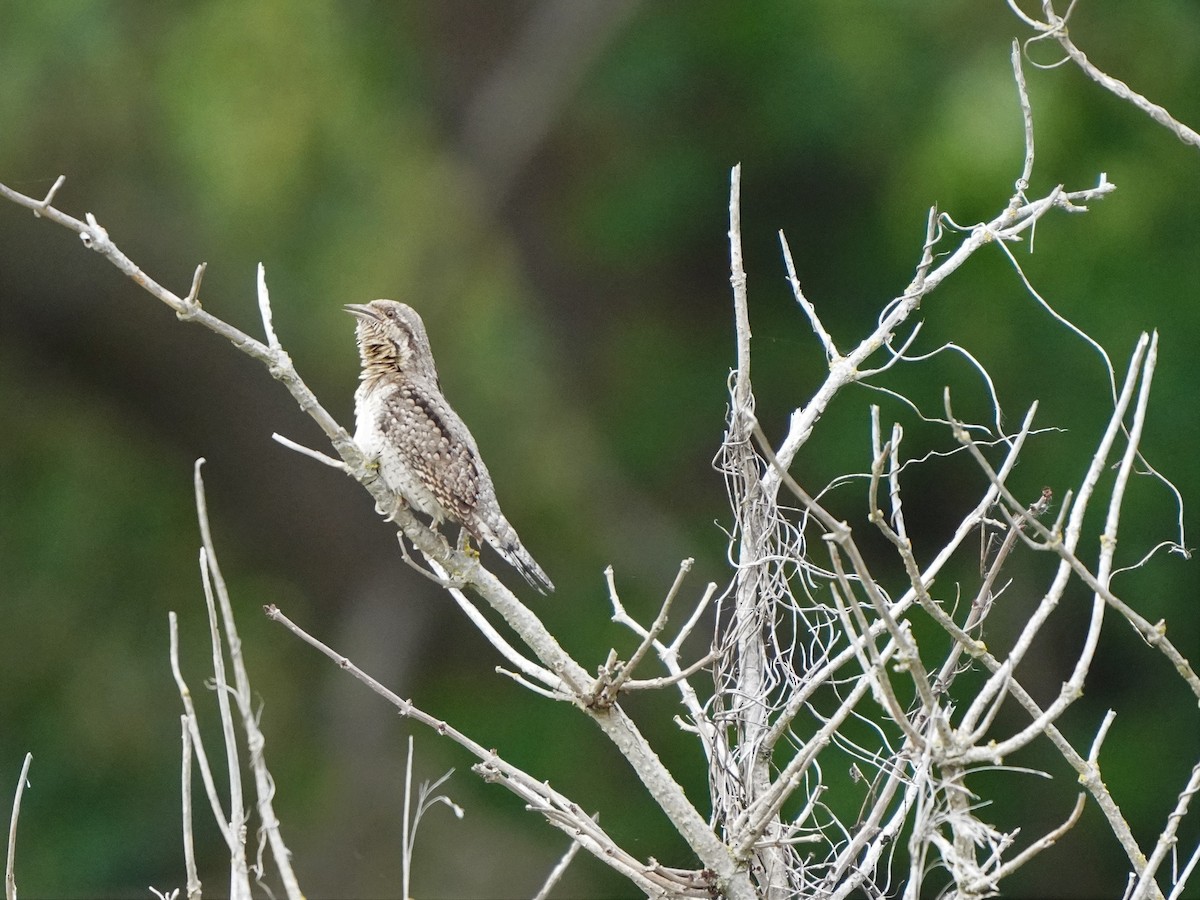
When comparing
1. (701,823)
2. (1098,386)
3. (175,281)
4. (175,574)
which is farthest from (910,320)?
(701,823)

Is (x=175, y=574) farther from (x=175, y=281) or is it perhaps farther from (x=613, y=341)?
(x=613, y=341)

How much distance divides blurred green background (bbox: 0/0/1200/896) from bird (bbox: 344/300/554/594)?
12.8ft

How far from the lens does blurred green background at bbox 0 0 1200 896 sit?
810 cm

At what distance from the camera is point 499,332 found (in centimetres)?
862

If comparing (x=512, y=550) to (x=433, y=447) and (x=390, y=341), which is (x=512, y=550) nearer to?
(x=433, y=447)

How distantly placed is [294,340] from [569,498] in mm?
1746

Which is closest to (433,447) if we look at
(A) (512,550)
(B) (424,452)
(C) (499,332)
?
(B) (424,452)

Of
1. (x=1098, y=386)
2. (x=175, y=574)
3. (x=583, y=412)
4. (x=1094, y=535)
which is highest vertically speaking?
(x=1098, y=386)

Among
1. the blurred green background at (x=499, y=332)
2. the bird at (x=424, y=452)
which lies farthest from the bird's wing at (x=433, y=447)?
the blurred green background at (x=499, y=332)

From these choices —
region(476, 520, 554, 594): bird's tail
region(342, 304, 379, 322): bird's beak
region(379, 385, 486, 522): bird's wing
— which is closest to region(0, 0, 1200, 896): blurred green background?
region(342, 304, 379, 322): bird's beak

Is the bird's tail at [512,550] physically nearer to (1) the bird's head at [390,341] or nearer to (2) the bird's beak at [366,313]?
(1) the bird's head at [390,341]

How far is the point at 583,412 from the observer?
9.36 m

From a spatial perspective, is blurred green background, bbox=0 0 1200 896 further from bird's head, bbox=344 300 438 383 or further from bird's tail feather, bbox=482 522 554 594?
bird's tail feather, bbox=482 522 554 594

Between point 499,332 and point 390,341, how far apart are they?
4377 millimetres
